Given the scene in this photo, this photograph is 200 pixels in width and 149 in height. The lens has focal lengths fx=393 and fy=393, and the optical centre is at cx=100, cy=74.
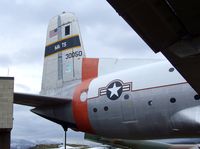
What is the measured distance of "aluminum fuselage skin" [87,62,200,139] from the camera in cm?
1051

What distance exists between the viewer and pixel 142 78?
1154 cm

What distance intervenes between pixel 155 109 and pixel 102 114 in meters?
2.06

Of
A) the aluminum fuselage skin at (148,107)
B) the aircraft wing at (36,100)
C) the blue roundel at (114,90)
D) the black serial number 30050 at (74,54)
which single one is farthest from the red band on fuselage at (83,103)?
the black serial number 30050 at (74,54)

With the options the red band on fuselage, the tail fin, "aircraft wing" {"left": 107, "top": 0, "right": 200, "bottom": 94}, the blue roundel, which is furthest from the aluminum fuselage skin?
"aircraft wing" {"left": 107, "top": 0, "right": 200, "bottom": 94}

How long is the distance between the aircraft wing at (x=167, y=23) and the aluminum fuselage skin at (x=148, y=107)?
5.73 m

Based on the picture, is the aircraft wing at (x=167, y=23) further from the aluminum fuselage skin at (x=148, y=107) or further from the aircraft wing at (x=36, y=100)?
the aircraft wing at (x=36, y=100)

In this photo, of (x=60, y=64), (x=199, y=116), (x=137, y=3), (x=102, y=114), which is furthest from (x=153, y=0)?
(x=60, y=64)

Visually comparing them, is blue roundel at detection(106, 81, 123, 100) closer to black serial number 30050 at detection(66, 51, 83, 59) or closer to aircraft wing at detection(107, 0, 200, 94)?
black serial number 30050 at detection(66, 51, 83, 59)

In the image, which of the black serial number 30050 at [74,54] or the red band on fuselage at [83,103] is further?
the black serial number 30050 at [74,54]

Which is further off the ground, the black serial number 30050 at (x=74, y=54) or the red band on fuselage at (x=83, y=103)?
the black serial number 30050 at (x=74, y=54)

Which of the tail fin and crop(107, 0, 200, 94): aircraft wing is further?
the tail fin

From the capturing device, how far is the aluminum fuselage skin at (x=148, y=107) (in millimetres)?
10508

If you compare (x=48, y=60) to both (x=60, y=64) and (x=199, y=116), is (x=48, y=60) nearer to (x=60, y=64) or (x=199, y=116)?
(x=60, y=64)

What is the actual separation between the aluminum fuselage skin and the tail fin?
306 cm
